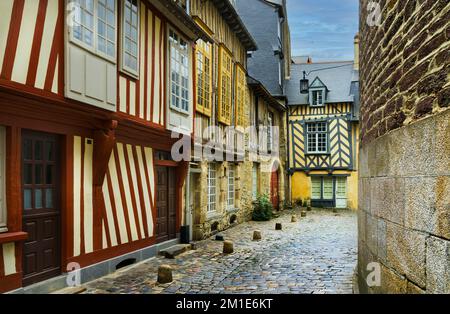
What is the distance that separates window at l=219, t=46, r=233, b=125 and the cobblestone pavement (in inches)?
135

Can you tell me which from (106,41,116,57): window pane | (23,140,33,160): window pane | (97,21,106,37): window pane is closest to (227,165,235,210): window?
(106,41,116,57): window pane

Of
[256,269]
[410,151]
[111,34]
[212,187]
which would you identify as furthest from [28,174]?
[212,187]

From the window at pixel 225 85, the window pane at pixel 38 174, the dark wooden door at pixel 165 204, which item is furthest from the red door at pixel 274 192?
the window pane at pixel 38 174

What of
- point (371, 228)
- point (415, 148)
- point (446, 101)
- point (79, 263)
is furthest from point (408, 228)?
point (79, 263)

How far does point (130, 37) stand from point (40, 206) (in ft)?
10.1

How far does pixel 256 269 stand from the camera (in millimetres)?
7457

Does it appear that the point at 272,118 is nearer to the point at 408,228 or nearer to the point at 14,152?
the point at 14,152

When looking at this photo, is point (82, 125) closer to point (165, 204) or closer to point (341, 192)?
point (165, 204)

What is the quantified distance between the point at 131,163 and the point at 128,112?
1126 mm

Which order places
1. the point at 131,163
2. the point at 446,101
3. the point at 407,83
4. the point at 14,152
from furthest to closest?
the point at 131,163, the point at 14,152, the point at 407,83, the point at 446,101

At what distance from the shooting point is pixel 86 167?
629 centimetres

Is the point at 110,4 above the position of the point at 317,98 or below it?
below

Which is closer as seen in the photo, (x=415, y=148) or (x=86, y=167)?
(x=415, y=148)

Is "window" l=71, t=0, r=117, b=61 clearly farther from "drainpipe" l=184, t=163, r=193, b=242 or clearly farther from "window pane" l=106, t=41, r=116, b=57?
"drainpipe" l=184, t=163, r=193, b=242
